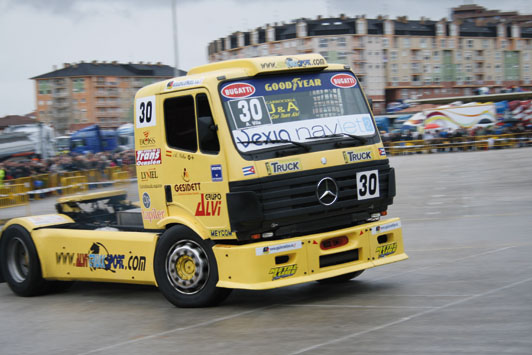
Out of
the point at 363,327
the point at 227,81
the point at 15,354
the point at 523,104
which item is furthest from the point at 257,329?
the point at 523,104

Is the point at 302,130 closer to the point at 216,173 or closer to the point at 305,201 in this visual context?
the point at 305,201

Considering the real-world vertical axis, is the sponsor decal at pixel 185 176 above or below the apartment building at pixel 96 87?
below

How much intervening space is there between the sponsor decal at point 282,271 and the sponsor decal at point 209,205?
84 centimetres

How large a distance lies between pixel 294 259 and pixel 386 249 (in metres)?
1.28

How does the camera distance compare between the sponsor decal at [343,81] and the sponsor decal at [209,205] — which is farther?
the sponsor decal at [343,81]

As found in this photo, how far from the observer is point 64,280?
938 centimetres

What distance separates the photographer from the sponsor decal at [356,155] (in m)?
7.81

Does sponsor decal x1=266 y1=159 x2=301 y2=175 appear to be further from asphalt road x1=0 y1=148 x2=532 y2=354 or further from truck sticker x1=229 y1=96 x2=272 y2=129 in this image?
asphalt road x1=0 y1=148 x2=532 y2=354

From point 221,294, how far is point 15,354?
2.21m

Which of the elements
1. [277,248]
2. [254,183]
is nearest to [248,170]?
[254,183]

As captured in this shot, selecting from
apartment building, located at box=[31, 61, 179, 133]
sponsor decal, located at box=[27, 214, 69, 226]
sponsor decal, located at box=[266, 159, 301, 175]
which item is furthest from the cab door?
apartment building, located at box=[31, 61, 179, 133]

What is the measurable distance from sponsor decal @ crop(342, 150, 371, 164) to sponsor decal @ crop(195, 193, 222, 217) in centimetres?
146

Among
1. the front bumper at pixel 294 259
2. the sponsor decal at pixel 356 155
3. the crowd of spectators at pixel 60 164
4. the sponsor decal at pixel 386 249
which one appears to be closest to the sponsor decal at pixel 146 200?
the front bumper at pixel 294 259

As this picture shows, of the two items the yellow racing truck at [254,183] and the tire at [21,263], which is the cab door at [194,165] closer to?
the yellow racing truck at [254,183]
